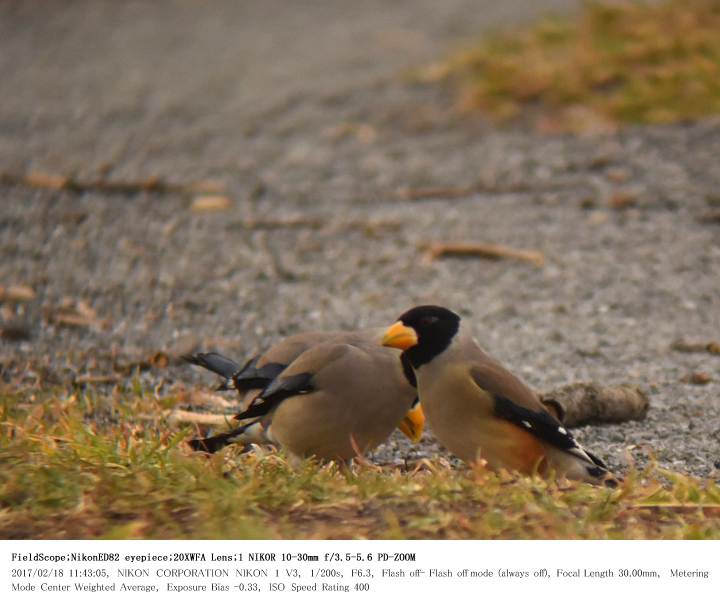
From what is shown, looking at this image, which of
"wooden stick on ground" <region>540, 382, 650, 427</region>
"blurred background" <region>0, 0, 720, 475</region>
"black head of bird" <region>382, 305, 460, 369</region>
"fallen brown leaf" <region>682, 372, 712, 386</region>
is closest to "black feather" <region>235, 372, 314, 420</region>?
"black head of bird" <region>382, 305, 460, 369</region>

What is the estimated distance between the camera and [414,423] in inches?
188

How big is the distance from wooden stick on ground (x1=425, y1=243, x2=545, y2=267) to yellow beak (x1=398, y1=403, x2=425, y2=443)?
10.5ft

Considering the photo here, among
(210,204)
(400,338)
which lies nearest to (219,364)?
(400,338)

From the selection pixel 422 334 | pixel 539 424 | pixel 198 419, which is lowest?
pixel 198 419

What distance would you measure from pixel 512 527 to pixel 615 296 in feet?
12.4

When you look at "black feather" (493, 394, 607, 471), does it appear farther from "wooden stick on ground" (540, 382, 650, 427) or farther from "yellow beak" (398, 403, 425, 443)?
"wooden stick on ground" (540, 382, 650, 427)

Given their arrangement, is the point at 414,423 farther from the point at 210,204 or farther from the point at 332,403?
the point at 210,204

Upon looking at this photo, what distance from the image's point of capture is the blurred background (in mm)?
6539

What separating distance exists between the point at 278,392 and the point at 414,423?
54cm

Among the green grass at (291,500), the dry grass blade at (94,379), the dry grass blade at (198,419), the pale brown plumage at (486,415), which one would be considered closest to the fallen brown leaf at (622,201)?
the dry grass blade at (94,379)

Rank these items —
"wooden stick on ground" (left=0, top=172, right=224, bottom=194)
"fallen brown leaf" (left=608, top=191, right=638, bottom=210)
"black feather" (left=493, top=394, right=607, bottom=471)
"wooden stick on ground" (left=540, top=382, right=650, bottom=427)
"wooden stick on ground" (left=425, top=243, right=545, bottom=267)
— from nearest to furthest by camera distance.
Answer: "black feather" (left=493, top=394, right=607, bottom=471), "wooden stick on ground" (left=540, top=382, right=650, bottom=427), "wooden stick on ground" (left=425, top=243, right=545, bottom=267), "fallen brown leaf" (left=608, top=191, right=638, bottom=210), "wooden stick on ground" (left=0, top=172, right=224, bottom=194)

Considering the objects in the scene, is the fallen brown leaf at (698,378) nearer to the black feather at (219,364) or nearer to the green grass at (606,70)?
the black feather at (219,364)

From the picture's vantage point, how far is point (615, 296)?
7281 millimetres
